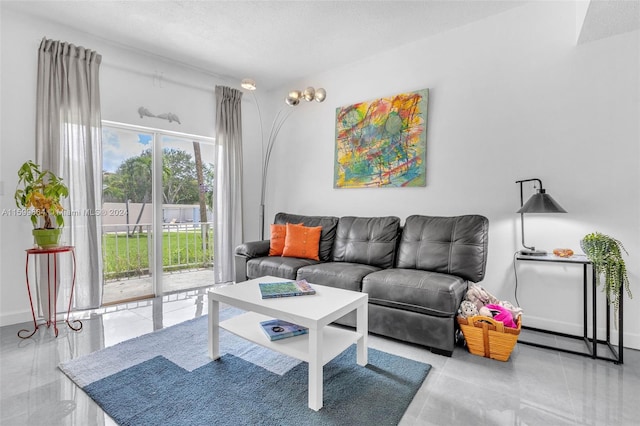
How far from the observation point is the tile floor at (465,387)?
148 cm

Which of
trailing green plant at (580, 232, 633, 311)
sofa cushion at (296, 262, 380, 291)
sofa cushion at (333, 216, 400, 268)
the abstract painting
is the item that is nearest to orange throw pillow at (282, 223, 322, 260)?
sofa cushion at (333, 216, 400, 268)

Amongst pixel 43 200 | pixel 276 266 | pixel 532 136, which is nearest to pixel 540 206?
pixel 532 136

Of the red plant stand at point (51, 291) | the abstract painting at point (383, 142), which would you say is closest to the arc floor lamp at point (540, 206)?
the abstract painting at point (383, 142)

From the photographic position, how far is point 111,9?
8.75 feet

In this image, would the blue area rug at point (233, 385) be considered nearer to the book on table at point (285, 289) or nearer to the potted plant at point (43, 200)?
the book on table at point (285, 289)

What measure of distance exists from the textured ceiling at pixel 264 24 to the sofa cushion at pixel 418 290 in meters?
2.02

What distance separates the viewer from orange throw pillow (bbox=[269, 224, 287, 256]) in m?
3.46

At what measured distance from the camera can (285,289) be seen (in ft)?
6.53

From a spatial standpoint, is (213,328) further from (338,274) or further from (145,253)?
(145,253)

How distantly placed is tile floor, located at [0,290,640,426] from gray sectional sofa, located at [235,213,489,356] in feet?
0.67

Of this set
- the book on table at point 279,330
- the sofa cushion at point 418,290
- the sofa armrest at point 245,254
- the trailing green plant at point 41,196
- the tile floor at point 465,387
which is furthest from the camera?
the sofa armrest at point 245,254

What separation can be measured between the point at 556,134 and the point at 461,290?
1.46 meters

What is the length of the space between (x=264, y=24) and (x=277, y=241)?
6.96 ft

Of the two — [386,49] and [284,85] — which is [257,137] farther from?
[386,49]
